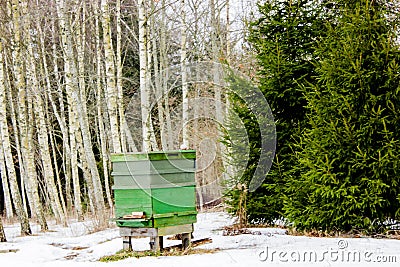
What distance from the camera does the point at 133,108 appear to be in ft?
65.9

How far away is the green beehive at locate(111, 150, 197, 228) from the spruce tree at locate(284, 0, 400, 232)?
78.7 inches

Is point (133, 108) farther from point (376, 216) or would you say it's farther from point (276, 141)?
point (376, 216)

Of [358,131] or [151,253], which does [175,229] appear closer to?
[151,253]

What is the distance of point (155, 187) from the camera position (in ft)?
23.1

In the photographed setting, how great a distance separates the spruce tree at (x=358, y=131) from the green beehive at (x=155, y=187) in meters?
2.00

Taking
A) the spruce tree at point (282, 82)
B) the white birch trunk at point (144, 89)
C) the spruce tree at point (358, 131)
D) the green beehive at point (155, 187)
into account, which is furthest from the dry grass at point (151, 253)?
the white birch trunk at point (144, 89)

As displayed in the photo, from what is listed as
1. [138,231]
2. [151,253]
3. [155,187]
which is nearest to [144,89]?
[155,187]

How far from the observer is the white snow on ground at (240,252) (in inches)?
247

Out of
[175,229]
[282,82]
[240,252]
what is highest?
[282,82]

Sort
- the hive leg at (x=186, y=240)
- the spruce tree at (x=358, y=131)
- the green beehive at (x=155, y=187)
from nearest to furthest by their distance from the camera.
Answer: the green beehive at (x=155, y=187) < the hive leg at (x=186, y=240) < the spruce tree at (x=358, y=131)

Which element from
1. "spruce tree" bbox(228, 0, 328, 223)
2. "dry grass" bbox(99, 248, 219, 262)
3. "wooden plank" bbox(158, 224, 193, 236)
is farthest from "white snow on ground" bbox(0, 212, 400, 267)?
"spruce tree" bbox(228, 0, 328, 223)

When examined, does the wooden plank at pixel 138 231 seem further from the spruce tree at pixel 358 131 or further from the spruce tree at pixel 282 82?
the spruce tree at pixel 282 82

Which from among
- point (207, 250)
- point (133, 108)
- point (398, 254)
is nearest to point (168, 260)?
point (207, 250)

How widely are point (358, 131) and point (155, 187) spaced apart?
9.93 feet
